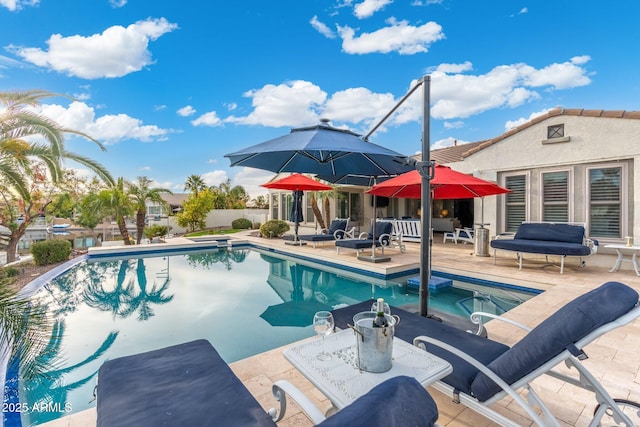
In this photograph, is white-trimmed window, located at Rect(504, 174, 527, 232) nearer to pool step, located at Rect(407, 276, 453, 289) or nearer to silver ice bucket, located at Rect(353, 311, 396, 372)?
pool step, located at Rect(407, 276, 453, 289)

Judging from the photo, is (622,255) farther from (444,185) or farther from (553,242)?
(444,185)

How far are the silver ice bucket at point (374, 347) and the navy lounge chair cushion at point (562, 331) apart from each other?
699 mm

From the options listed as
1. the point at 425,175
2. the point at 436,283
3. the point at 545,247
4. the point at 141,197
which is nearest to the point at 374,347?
the point at 425,175

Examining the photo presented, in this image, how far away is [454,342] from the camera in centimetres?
261

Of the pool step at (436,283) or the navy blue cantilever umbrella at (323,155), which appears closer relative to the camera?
the navy blue cantilever umbrella at (323,155)

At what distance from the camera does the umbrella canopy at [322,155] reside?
4.40m

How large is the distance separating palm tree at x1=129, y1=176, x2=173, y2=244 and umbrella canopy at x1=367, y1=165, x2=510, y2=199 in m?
12.0

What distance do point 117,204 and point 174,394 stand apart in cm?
1475

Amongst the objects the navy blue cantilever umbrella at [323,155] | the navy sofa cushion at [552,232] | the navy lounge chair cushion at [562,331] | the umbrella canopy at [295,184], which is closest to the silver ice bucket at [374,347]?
the navy lounge chair cushion at [562,331]

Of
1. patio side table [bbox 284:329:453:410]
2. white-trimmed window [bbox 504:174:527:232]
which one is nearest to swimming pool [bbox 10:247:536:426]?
patio side table [bbox 284:329:453:410]

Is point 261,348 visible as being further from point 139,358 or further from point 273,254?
point 273,254

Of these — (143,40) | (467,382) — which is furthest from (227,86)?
(467,382)

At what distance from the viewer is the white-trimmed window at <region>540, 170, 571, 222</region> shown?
8219mm

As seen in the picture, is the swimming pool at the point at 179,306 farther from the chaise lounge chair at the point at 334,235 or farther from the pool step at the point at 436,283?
the chaise lounge chair at the point at 334,235
